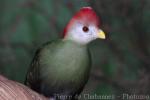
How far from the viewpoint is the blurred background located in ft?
7.97

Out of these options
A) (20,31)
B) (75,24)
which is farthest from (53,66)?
(20,31)

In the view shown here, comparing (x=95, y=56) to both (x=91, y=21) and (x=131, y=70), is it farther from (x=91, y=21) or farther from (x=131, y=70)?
(x=91, y=21)

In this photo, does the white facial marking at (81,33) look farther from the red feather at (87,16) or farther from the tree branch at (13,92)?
the tree branch at (13,92)

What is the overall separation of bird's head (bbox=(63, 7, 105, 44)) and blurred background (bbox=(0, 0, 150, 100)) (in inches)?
33.7

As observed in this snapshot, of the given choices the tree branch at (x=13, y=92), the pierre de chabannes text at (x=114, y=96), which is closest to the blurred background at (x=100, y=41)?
the pierre de chabannes text at (x=114, y=96)

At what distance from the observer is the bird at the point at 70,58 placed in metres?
1.56

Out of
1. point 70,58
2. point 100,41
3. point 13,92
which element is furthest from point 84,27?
point 100,41

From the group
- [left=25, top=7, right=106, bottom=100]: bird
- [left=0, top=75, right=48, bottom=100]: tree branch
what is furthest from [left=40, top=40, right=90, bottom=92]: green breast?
[left=0, top=75, right=48, bottom=100]: tree branch

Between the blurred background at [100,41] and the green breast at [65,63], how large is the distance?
84 cm

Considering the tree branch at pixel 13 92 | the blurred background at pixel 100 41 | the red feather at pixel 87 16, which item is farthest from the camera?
the blurred background at pixel 100 41

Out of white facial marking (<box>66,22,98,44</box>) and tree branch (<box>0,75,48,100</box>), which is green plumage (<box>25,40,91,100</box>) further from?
tree branch (<box>0,75,48,100</box>)

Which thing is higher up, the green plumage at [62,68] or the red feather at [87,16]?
the red feather at [87,16]

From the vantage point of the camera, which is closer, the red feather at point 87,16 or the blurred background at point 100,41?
the red feather at point 87,16

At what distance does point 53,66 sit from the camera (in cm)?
159
